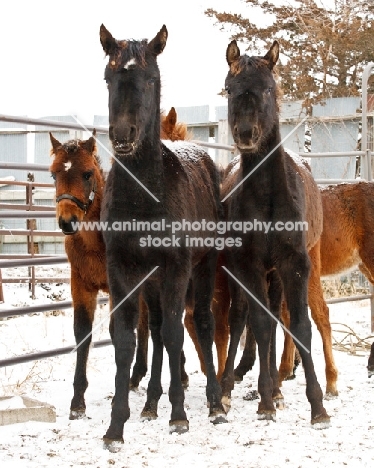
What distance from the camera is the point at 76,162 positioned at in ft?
14.7

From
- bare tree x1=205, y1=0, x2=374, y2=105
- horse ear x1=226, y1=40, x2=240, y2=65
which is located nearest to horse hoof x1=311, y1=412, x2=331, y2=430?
horse ear x1=226, y1=40, x2=240, y2=65

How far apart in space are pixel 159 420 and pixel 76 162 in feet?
5.97

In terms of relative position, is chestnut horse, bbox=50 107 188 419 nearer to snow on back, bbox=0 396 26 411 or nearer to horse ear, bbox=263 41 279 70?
snow on back, bbox=0 396 26 411

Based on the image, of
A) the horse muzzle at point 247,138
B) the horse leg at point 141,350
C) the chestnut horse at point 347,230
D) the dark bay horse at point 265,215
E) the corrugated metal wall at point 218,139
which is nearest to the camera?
the horse muzzle at point 247,138

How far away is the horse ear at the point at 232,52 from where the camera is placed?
4359 mm

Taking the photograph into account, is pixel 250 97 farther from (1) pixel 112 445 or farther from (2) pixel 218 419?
(1) pixel 112 445

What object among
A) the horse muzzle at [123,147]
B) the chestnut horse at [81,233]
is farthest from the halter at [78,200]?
the horse muzzle at [123,147]

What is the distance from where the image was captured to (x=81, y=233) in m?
4.58

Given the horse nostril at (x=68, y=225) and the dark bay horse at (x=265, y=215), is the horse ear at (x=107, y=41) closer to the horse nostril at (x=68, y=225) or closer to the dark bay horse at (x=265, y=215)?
the dark bay horse at (x=265, y=215)

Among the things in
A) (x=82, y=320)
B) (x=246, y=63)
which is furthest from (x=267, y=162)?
(x=82, y=320)

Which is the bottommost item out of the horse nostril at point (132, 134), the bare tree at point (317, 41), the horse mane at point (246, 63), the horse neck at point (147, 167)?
the horse neck at point (147, 167)

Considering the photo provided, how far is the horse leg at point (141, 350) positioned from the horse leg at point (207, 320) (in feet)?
2.08

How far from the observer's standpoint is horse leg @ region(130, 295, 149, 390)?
5.15 m

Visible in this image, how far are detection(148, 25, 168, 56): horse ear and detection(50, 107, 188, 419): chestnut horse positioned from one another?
0.89 meters
